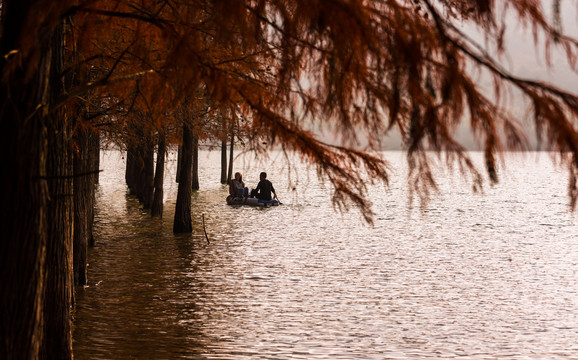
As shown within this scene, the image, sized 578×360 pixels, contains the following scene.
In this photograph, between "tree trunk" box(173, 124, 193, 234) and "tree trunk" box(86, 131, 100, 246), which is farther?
"tree trunk" box(173, 124, 193, 234)

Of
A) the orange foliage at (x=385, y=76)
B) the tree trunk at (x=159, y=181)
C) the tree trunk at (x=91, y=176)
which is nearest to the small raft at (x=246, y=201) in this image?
the tree trunk at (x=159, y=181)

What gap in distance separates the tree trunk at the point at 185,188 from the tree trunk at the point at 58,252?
1332cm

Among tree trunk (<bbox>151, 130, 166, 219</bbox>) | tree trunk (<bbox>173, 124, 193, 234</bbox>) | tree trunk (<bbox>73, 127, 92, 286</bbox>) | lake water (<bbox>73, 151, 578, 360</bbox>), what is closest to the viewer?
lake water (<bbox>73, 151, 578, 360</bbox>)

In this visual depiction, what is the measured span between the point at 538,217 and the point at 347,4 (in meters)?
31.4

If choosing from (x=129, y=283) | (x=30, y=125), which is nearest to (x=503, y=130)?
(x=30, y=125)

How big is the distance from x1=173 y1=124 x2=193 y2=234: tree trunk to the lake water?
54 cm

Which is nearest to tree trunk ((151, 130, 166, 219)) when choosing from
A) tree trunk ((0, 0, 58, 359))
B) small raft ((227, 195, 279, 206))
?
small raft ((227, 195, 279, 206))

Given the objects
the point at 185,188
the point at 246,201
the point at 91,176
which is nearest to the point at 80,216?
the point at 91,176

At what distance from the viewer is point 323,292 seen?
14.3m

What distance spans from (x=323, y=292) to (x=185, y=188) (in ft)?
27.8

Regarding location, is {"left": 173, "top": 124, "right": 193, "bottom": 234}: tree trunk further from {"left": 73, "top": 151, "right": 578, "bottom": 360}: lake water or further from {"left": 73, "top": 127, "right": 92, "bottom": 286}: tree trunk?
{"left": 73, "top": 127, "right": 92, "bottom": 286}: tree trunk

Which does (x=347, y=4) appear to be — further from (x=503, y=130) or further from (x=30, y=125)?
(x=30, y=125)

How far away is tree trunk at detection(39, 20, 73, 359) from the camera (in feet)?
25.2

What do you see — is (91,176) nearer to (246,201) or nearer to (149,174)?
(149,174)
